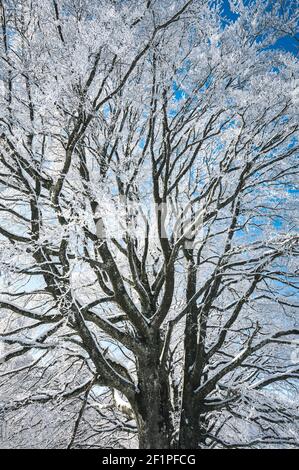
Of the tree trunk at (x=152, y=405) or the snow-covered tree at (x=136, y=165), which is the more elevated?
the snow-covered tree at (x=136, y=165)

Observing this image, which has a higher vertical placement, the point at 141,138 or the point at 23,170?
the point at 141,138

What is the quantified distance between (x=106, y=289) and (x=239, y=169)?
266 centimetres

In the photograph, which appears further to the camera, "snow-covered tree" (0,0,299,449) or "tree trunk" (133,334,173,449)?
"tree trunk" (133,334,173,449)

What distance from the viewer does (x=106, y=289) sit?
15.9 ft

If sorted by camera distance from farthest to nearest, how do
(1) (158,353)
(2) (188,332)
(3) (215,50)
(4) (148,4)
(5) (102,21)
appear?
(2) (188,332), (1) (158,353), (3) (215,50), (4) (148,4), (5) (102,21)

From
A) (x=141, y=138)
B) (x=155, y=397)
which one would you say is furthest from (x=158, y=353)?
(x=141, y=138)

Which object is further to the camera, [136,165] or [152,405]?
[136,165]

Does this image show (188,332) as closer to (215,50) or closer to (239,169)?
(239,169)

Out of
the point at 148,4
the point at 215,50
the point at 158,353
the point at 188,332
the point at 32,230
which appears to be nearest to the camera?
the point at 148,4

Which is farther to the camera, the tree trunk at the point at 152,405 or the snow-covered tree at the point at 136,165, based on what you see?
the tree trunk at the point at 152,405

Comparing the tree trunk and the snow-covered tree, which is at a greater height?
the snow-covered tree

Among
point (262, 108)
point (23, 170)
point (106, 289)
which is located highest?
point (262, 108)

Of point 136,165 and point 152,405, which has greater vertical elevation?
point 136,165
